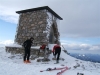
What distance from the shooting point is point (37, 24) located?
34.8 feet

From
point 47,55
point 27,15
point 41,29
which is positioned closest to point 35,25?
point 41,29

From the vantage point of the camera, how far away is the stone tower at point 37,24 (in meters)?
10.2

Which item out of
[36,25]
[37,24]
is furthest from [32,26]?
[37,24]

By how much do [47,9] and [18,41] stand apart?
4.15 m

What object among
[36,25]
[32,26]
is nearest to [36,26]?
[36,25]

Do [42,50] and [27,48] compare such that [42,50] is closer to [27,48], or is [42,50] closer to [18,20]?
[27,48]

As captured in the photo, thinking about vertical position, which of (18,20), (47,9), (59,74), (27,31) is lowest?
(59,74)

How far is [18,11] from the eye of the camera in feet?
39.3

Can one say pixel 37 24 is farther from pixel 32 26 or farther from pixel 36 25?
pixel 32 26

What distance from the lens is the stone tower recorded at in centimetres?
1019

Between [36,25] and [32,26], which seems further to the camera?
[32,26]

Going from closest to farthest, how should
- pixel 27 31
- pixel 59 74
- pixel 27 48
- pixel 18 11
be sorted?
pixel 59 74
pixel 27 48
pixel 27 31
pixel 18 11

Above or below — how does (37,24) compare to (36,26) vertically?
above

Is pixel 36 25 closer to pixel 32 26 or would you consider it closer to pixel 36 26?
pixel 36 26
